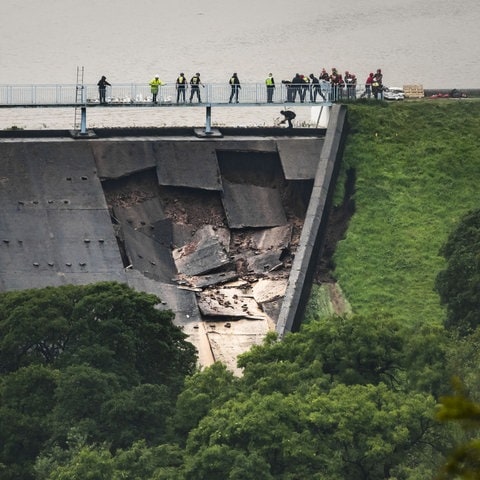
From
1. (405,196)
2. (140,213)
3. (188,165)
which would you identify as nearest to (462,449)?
(140,213)

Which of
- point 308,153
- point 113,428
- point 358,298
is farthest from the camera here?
point 308,153

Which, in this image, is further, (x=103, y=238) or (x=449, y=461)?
(x=103, y=238)

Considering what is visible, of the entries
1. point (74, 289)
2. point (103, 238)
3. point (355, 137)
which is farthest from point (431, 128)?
point (74, 289)

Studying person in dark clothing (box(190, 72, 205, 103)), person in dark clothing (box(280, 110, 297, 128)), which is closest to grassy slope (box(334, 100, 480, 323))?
person in dark clothing (box(280, 110, 297, 128))

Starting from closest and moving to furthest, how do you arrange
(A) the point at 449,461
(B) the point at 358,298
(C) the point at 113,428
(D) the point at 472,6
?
(A) the point at 449,461
(C) the point at 113,428
(B) the point at 358,298
(D) the point at 472,6

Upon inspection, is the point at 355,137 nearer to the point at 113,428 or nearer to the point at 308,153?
the point at 308,153

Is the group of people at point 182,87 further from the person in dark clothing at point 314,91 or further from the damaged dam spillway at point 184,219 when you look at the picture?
the person in dark clothing at point 314,91

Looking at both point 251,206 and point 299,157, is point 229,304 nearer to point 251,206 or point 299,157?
point 251,206

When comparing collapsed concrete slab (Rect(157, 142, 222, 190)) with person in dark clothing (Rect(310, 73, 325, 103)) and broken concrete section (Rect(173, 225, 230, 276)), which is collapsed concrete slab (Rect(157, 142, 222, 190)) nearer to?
broken concrete section (Rect(173, 225, 230, 276))
